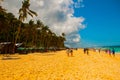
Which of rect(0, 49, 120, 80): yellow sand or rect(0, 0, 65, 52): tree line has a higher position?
rect(0, 0, 65, 52): tree line

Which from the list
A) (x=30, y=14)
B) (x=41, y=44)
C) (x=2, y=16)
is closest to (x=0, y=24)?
(x=2, y=16)

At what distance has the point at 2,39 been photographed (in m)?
71.7

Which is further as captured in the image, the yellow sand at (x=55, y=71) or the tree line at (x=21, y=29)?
the tree line at (x=21, y=29)

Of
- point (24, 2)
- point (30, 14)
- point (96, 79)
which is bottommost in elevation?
point (96, 79)

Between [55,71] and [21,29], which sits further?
[21,29]

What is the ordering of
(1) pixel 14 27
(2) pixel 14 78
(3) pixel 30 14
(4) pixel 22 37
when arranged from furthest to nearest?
(4) pixel 22 37 < (1) pixel 14 27 < (3) pixel 30 14 < (2) pixel 14 78

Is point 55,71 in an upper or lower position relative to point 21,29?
lower

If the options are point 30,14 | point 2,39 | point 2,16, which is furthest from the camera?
point 2,39

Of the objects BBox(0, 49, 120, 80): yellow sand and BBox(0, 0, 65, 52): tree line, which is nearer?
BBox(0, 49, 120, 80): yellow sand

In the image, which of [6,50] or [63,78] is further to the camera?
[6,50]

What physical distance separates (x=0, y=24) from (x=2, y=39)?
38.4m

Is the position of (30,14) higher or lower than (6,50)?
higher

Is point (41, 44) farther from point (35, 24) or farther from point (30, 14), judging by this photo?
point (30, 14)

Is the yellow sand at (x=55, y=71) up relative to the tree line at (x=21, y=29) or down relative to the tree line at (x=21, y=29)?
down
